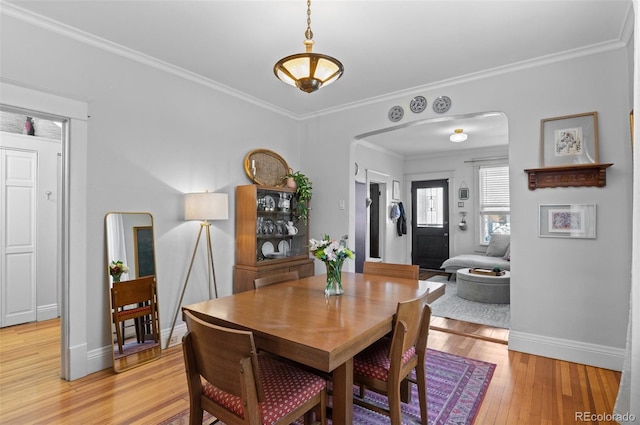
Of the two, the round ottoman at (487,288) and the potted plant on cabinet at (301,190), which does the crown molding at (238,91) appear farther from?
the round ottoman at (487,288)

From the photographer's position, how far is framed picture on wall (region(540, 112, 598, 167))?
9.45 feet

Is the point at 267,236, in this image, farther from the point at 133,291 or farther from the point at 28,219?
the point at 28,219

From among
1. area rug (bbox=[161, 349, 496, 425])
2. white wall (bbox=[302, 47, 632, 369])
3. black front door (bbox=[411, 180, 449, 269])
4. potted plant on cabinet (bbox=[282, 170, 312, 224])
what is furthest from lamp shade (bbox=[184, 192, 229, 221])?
black front door (bbox=[411, 180, 449, 269])

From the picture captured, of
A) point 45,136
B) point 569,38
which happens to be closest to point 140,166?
point 45,136

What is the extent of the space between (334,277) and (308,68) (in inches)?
51.1

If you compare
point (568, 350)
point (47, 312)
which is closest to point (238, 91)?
point (47, 312)

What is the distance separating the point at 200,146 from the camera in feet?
11.7

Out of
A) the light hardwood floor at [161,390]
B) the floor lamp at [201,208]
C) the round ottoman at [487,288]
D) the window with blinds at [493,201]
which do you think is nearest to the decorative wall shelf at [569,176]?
the light hardwood floor at [161,390]

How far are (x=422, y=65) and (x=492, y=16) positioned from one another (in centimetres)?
83

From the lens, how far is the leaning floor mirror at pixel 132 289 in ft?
9.34

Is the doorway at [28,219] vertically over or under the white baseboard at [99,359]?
over

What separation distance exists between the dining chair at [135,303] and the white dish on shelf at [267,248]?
1263 millimetres

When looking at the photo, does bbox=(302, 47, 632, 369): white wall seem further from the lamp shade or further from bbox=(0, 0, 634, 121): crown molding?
the lamp shade

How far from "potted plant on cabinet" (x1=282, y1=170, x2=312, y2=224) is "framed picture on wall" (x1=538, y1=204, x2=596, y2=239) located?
102 inches
